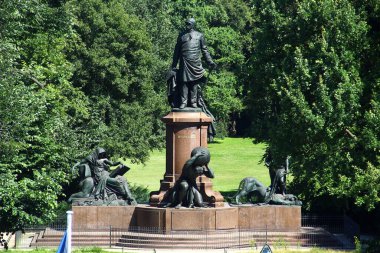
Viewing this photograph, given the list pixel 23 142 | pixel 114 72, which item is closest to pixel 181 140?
pixel 23 142

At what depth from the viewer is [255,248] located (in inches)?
1368

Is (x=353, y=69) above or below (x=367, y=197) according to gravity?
above

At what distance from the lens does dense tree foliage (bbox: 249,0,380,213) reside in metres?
37.3

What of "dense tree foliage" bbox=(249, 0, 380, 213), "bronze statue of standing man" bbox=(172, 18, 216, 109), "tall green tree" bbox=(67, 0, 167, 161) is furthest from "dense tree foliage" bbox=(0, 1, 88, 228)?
"tall green tree" bbox=(67, 0, 167, 161)

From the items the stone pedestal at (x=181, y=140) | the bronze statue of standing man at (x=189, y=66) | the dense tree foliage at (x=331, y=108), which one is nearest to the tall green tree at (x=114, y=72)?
the dense tree foliage at (x=331, y=108)

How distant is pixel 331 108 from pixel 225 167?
40645 millimetres

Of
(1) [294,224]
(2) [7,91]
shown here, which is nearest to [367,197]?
(1) [294,224]

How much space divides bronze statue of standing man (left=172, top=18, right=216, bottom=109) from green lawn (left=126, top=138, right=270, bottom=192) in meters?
22.1

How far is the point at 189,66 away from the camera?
37.9 metres

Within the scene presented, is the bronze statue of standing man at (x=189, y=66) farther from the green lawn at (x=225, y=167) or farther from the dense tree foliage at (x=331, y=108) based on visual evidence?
the green lawn at (x=225, y=167)

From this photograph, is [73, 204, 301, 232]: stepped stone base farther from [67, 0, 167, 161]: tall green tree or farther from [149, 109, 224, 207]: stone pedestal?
[67, 0, 167, 161]: tall green tree

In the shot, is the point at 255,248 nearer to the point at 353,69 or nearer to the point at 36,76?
the point at 353,69

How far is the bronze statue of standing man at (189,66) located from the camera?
124ft

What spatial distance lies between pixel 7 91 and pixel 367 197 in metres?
13.2
